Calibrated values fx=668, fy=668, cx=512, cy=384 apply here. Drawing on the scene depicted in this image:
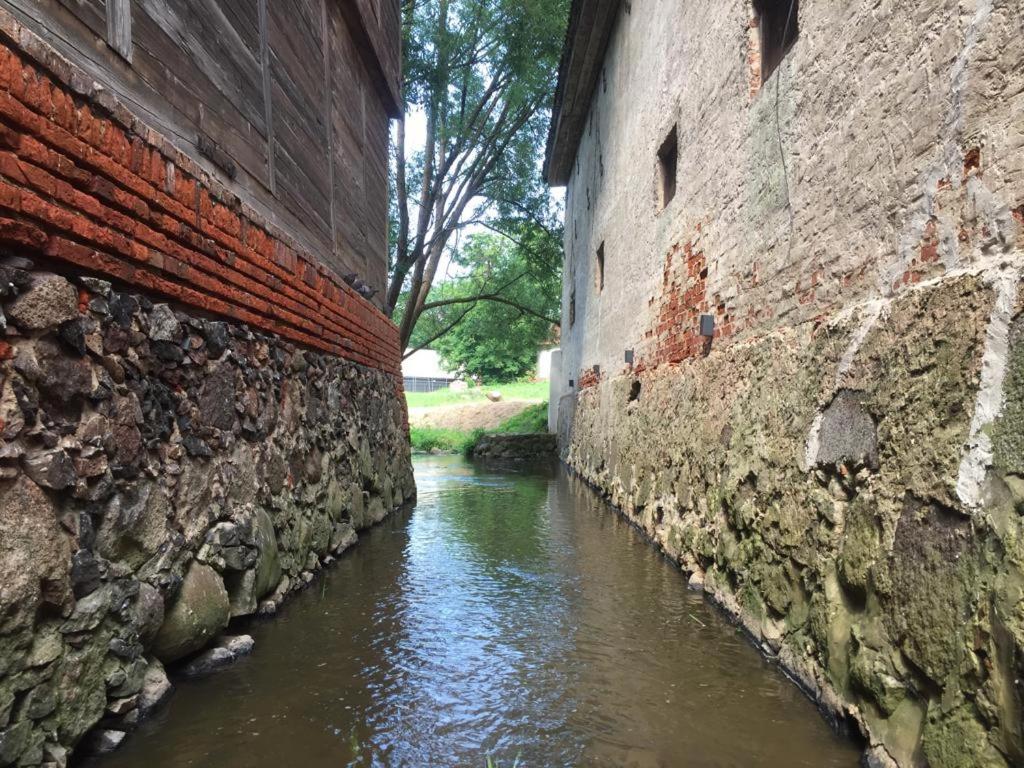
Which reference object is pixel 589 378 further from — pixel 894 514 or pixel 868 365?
pixel 894 514

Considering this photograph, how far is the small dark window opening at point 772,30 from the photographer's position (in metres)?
3.87

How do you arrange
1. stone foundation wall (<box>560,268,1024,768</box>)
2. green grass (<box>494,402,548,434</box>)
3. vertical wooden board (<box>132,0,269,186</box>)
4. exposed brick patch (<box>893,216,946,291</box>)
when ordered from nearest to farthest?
stone foundation wall (<box>560,268,1024,768</box>)
exposed brick patch (<box>893,216,946,291</box>)
vertical wooden board (<box>132,0,269,186</box>)
green grass (<box>494,402,548,434</box>)

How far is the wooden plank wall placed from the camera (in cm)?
265

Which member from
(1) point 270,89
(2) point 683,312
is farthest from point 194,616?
(2) point 683,312

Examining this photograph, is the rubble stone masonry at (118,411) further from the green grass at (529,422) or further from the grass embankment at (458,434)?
the green grass at (529,422)

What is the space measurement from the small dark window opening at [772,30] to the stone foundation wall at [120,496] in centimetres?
339

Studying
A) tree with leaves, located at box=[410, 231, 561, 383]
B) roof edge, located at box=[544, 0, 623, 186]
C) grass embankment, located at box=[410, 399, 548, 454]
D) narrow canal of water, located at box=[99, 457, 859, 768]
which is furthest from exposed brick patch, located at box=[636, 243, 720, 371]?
grass embankment, located at box=[410, 399, 548, 454]

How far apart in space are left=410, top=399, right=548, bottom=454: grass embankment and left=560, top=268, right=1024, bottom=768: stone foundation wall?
1367cm

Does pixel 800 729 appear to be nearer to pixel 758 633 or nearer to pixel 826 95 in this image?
pixel 758 633

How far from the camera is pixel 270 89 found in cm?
423

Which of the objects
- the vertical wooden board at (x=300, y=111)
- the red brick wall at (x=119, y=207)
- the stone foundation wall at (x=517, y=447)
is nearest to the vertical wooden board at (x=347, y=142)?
the vertical wooden board at (x=300, y=111)

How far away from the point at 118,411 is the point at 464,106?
1277cm

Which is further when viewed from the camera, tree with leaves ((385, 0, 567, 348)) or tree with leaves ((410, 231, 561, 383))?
tree with leaves ((410, 231, 561, 383))

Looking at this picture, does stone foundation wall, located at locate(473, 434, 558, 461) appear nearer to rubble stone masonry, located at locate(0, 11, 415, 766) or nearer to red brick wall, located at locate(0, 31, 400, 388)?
rubble stone masonry, located at locate(0, 11, 415, 766)
